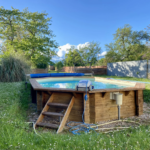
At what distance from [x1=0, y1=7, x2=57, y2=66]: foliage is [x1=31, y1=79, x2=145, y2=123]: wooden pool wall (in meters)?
12.0

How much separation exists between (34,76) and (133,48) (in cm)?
1315

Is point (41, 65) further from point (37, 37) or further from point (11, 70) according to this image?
point (11, 70)

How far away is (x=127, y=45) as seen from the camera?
675 inches

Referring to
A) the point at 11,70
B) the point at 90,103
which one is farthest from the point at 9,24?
the point at 90,103

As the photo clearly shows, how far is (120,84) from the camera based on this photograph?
5.55m

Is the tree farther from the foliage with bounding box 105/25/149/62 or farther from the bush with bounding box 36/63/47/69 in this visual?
the bush with bounding box 36/63/47/69

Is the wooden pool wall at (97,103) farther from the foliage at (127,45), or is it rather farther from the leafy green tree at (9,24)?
the foliage at (127,45)

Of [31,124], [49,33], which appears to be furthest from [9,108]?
[49,33]

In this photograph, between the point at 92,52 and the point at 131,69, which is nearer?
the point at 131,69

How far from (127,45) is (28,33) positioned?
42.2 feet

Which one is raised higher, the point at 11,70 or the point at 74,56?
the point at 74,56

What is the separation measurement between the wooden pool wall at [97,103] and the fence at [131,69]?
895cm

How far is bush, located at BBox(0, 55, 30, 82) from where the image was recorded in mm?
6945

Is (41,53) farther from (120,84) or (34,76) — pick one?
(120,84)
